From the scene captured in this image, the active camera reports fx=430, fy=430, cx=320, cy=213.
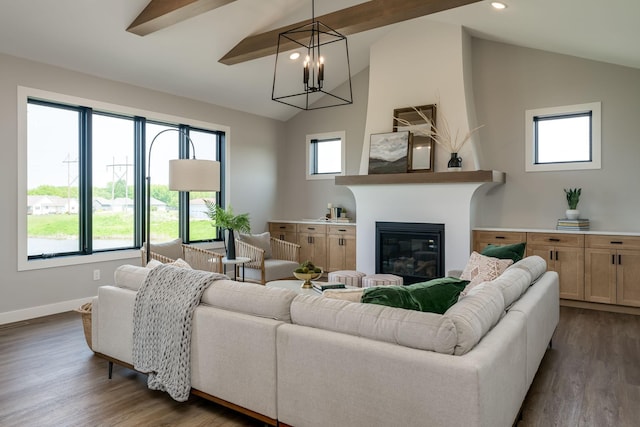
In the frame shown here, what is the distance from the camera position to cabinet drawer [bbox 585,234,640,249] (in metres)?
4.61

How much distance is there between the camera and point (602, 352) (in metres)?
3.52

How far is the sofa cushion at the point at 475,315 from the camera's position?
175 centimetres

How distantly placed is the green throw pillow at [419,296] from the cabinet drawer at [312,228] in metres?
4.74

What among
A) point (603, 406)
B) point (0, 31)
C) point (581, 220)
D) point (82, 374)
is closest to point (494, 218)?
point (581, 220)

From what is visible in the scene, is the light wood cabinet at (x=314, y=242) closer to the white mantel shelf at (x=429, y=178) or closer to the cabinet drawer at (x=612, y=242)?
the white mantel shelf at (x=429, y=178)

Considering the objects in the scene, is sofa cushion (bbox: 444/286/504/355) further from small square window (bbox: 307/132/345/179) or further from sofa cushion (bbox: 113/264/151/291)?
small square window (bbox: 307/132/345/179)

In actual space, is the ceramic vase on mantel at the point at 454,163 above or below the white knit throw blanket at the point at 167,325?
above

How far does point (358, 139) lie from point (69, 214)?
4290mm

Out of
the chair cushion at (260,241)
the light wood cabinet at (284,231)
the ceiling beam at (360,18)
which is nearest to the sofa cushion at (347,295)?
the ceiling beam at (360,18)

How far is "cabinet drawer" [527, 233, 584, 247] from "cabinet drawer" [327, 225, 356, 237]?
249 cm

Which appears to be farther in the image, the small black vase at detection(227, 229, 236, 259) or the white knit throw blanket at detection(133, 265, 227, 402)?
the small black vase at detection(227, 229, 236, 259)

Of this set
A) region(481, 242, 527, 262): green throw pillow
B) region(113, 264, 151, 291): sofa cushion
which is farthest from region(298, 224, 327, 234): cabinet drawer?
region(113, 264, 151, 291): sofa cushion

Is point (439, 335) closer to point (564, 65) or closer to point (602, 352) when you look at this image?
point (602, 352)

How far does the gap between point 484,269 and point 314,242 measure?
3.93m
